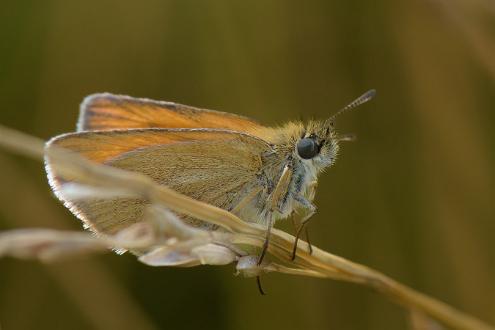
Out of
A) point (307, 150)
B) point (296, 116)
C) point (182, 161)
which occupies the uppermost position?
point (296, 116)

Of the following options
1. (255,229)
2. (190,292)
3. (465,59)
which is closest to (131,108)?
(190,292)

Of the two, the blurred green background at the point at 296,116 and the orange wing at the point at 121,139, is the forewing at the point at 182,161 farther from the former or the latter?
the blurred green background at the point at 296,116

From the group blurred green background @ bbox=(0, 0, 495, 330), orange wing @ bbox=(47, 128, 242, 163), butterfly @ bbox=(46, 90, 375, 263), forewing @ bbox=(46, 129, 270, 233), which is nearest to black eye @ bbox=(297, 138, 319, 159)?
butterfly @ bbox=(46, 90, 375, 263)

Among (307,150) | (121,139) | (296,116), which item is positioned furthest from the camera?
(296,116)

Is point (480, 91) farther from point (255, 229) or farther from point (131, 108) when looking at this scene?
point (255, 229)

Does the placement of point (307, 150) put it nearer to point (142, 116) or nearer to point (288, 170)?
A: point (288, 170)

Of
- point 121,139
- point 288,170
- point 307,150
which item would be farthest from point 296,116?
point 121,139

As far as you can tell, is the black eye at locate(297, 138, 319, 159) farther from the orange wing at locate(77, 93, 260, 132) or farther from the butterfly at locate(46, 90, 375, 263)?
the orange wing at locate(77, 93, 260, 132)
